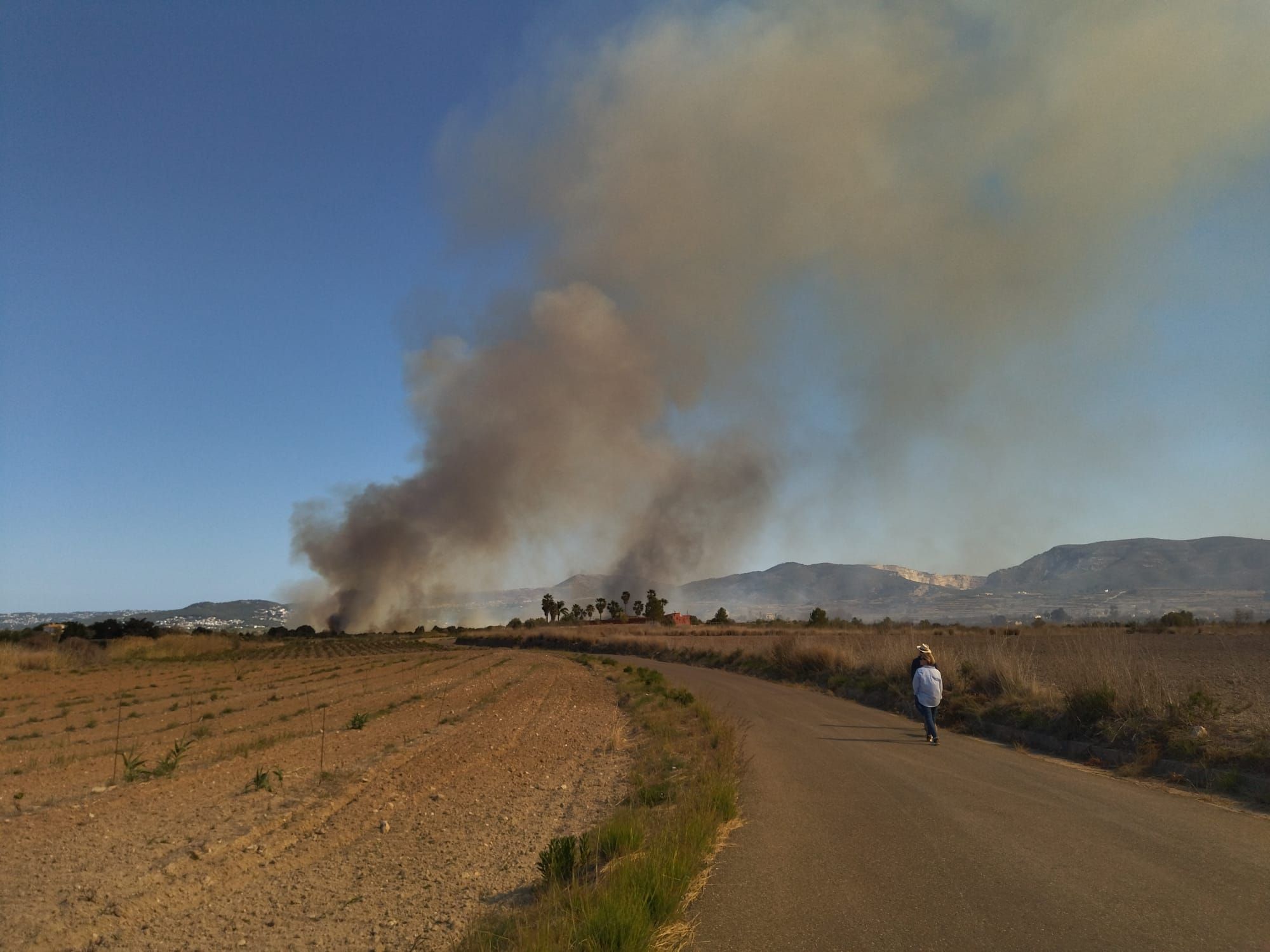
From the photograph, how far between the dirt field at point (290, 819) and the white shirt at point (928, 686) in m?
6.01

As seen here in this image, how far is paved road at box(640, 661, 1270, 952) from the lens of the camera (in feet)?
17.4

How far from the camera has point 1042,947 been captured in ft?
16.4

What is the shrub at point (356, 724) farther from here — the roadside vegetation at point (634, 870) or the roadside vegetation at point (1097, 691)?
the roadside vegetation at point (1097, 691)

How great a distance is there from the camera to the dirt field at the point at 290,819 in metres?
6.29

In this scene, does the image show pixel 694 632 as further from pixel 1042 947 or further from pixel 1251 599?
pixel 1251 599

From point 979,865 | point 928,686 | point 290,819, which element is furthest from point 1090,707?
point 290,819

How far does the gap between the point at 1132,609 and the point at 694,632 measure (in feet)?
505

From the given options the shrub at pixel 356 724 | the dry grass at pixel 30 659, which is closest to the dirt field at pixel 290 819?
the shrub at pixel 356 724

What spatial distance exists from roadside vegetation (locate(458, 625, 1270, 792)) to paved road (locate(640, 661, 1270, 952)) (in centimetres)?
200

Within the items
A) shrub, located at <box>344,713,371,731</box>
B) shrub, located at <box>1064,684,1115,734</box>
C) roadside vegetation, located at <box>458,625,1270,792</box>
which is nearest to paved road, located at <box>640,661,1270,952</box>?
roadside vegetation, located at <box>458,625,1270,792</box>

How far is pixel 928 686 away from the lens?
15.4 meters

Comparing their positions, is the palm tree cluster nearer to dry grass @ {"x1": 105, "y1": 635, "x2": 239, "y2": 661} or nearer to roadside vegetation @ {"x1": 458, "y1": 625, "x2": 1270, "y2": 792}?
dry grass @ {"x1": 105, "y1": 635, "x2": 239, "y2": 661}

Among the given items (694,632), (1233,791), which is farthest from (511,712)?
(694,632)

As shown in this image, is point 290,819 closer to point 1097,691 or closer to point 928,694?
point 928,694
